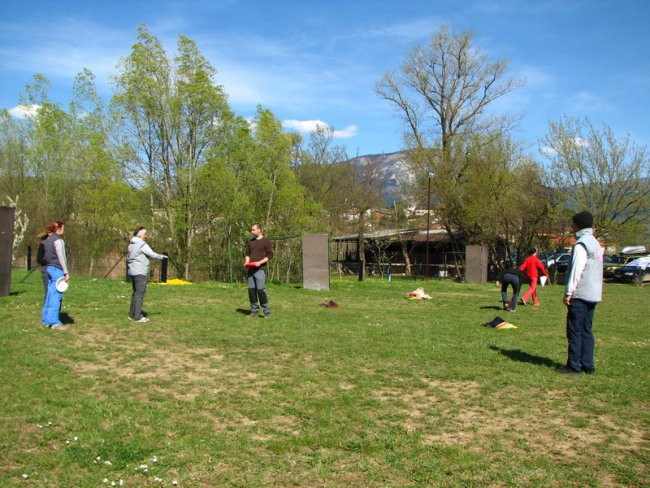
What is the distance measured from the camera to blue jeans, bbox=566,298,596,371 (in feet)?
21.6

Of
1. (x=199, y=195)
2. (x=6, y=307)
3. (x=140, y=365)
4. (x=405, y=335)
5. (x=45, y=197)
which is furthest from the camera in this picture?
(x=45, y=197)

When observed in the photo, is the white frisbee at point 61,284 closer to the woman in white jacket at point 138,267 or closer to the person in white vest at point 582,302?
the woman in white jacket at point 138,267

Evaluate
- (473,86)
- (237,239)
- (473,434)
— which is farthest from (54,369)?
(473,86)

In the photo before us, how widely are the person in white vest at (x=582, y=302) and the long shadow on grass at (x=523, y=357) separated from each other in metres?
0.52

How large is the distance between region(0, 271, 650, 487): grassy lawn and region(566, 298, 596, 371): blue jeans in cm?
23

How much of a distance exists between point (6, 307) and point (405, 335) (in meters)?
7.94

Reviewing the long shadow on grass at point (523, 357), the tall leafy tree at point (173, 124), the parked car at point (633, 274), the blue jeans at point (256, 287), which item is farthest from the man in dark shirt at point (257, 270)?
the parked car at point (633, 274)

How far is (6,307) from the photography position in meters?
11.2

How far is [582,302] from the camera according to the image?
21.7ft

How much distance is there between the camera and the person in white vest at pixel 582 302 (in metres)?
6.59

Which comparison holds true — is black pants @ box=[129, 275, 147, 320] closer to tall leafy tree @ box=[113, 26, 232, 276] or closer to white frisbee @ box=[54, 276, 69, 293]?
white frisbee @ box=[54, 276, 69, 293]

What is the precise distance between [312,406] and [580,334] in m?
3.46

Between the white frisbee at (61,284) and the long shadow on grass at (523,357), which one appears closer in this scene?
the long shadow on grass at (523,357)

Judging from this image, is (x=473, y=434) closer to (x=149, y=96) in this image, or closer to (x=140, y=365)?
(x=140, y=365)
